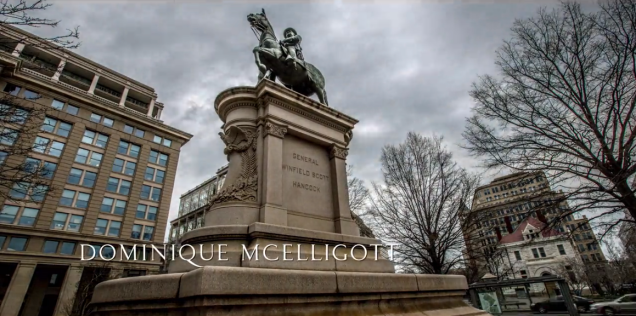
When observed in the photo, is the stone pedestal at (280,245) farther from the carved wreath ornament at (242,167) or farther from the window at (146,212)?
the window at (146,212)

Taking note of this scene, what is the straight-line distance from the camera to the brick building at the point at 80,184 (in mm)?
31281

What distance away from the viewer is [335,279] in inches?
147

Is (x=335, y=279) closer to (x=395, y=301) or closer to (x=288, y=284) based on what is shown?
(x=288, y=284)

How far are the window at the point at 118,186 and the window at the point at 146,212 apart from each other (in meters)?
Answer: 3.00

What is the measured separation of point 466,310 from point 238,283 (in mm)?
4493

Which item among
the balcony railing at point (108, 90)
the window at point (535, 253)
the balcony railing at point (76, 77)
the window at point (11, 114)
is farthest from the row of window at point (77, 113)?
the window at point (535, 253)

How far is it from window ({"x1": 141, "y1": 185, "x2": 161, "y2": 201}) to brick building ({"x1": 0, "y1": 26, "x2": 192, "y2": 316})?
5.8 inches

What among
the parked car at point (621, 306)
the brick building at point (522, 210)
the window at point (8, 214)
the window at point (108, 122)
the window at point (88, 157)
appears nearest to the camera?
the brick building at point (522, 210)

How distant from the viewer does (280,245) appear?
519cm

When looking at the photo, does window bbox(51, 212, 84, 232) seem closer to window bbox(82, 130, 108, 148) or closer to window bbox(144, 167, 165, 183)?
window bbox(144, 167, 165, 183)

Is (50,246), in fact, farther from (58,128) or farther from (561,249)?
(561,249)

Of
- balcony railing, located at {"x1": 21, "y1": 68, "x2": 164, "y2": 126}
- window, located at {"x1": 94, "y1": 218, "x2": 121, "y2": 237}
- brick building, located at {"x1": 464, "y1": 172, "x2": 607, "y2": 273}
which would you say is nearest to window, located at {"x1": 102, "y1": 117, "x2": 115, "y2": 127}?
balcony railing, located at {"x1": 21, "y1": 68, "x2": 164, "y2": 126}

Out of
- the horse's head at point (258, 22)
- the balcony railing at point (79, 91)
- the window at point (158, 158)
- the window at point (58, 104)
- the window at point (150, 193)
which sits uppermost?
the balcony railing at point (79, 91)

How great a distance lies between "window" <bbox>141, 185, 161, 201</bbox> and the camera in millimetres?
42750
